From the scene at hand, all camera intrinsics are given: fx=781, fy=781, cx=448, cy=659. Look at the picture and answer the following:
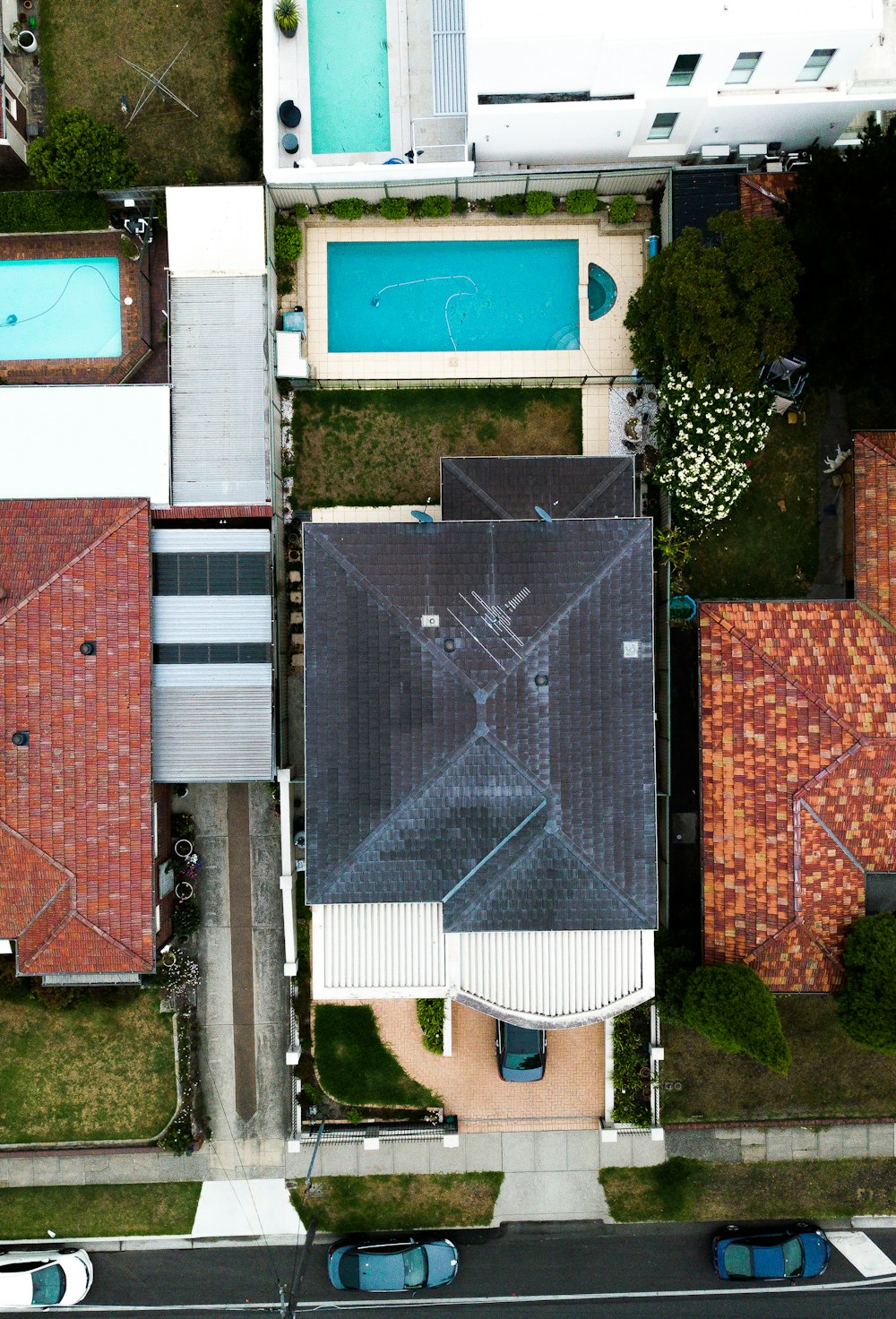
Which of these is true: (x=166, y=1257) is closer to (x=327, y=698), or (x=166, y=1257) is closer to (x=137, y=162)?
(x=327, y=698)

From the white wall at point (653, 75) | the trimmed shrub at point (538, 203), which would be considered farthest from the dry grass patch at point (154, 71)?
the trimmed shrub at point (538, 203)

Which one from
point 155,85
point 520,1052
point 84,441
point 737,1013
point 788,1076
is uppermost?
point 155,85

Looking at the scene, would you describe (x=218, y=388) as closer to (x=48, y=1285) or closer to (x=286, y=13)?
(x=286, y=13)

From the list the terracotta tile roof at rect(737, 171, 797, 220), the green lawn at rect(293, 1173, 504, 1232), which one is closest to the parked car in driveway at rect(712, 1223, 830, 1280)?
the green lawn at rect(293, 1173, 504, 1232)

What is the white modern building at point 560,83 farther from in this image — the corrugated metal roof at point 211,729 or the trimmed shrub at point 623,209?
the corrugated metal roof at point 211,729

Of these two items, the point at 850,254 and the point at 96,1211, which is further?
the point at 96,1211

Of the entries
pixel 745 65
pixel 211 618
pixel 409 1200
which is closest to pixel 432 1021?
pixel 409 1200
